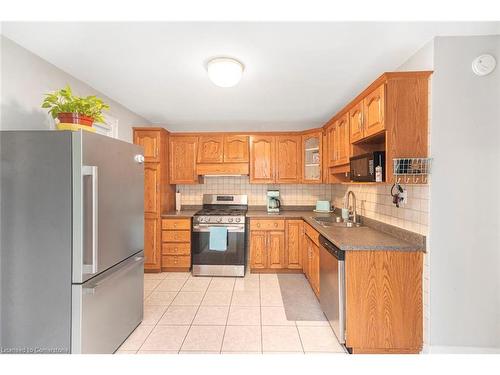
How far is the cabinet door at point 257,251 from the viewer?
3459 millimetres

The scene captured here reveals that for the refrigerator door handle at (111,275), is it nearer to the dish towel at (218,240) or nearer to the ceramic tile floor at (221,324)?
the ceramic tile floor at (221,324)

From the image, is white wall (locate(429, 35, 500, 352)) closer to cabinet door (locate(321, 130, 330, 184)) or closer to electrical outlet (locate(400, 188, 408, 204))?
electrical outlet (locate(400, 188, 408, 204))

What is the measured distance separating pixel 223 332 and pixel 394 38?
8.72 feet

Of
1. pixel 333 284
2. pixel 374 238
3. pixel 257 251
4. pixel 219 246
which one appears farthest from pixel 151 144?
pixel 374 238

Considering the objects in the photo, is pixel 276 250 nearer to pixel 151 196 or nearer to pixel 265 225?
pixel 265 225

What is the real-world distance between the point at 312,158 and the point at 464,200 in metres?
2.19

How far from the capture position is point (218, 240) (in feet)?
10.9

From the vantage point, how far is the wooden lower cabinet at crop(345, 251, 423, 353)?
1709 millimetres

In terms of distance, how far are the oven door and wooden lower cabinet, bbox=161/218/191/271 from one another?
0.19m

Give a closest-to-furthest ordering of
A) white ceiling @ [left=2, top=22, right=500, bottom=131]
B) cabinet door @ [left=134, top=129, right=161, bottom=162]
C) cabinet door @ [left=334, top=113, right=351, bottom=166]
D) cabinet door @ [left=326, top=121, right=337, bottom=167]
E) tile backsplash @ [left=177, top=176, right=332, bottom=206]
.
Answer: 1. white ceiling @ [left=2, top=22, right=500, bottom=131]
2. cabinet door @ [left=334, top=113, right=351, bottom=166]
3. cabinet door @ [left=326, top=121, right=337, bottom=167]
4. cabinet door @ [left=134, top=129, right=161, bottom=162]
5. tile backsplash @ [left=177, top=176, right=332, bottom=206]

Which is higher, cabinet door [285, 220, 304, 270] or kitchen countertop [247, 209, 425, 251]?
kitchen countertop [247, 209, 425, 251]

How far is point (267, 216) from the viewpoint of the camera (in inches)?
137

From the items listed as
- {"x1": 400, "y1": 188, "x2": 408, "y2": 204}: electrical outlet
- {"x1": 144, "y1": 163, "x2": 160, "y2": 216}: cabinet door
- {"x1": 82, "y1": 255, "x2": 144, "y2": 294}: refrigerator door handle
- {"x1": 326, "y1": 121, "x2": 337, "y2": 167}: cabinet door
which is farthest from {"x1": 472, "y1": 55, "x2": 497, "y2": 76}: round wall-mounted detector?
{"x1": 144, "y1": 163, "x2": 160, "y2": 216}: cabinet door

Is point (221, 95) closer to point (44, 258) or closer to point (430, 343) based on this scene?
point (44, 258)
